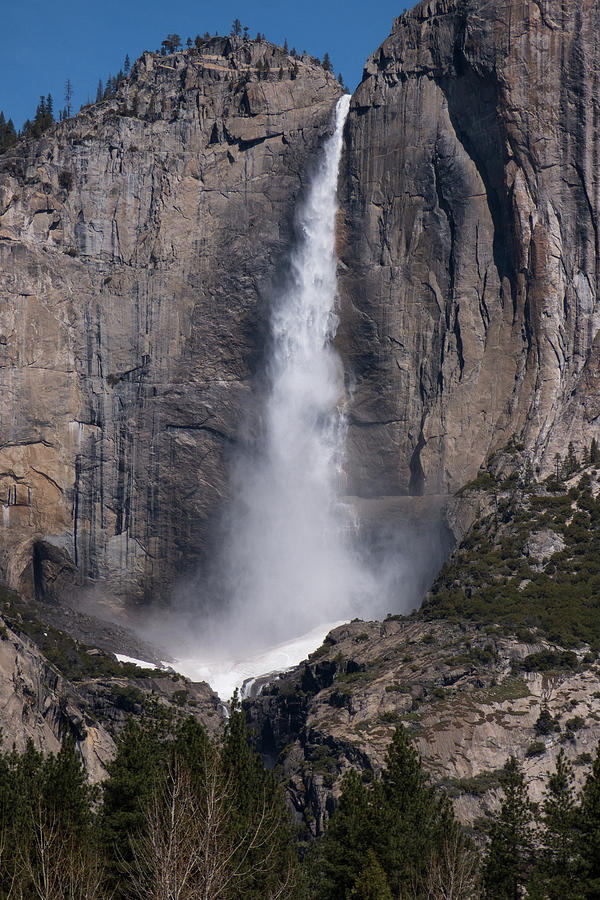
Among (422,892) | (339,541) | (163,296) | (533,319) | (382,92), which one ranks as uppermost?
(382,92)

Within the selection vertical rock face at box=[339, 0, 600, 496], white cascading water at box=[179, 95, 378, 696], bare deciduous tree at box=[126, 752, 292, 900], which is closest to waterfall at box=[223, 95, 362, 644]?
white cascading water at box=[179, 95, 378, 696]

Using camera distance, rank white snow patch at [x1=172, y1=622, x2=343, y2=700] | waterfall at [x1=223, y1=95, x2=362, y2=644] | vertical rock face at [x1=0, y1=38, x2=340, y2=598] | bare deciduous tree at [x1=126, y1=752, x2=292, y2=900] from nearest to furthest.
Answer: bare deciduous tree at [x1=126, y1=752, x2=292, y2=900] < white snow patch at [x1=172, y1=622, x2=343, y2=700] < vertical rock face at [x1=0, y1=38, x2=340, y2=598] < waterfall at [x1=223, y1=95, x2=362, y2=644]

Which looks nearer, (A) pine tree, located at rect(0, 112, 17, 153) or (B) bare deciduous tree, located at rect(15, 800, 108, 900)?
Answer: (B) bare deciduous tree, located at rect(15, 800, 108, 900)

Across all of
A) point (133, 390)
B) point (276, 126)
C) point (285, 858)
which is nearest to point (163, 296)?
point (133, 390)

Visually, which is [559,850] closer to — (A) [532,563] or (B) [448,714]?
(B) [448,714]

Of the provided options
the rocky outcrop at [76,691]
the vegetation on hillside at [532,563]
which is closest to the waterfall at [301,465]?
the rocky outcrop at [76,691]

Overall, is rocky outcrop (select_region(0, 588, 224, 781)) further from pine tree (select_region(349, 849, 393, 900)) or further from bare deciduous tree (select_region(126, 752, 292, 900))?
pine tree (select_region(349, 849, 393, 900))

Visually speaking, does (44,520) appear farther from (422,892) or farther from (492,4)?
(422,892)

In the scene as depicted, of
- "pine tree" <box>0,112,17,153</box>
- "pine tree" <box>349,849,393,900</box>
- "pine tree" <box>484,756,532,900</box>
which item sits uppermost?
"pine tree" <box>0,112,17,153</box>

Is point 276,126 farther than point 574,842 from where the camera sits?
Yes
